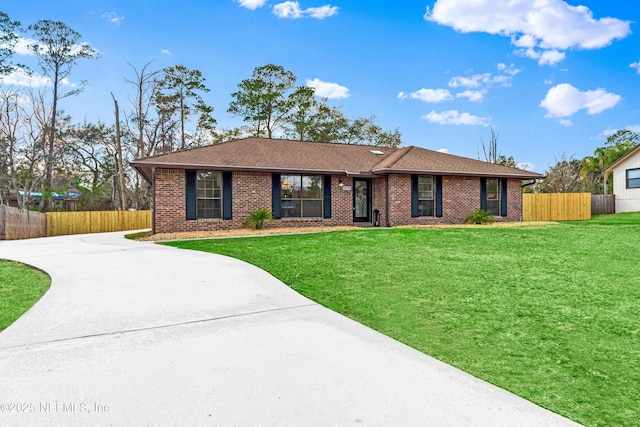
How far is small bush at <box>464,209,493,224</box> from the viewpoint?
16078mm

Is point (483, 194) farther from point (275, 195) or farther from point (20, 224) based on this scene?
point (20, 224)

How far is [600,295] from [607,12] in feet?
57.0

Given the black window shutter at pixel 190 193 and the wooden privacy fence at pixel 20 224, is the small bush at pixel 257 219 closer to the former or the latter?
the black window shutter at pixel 190 193

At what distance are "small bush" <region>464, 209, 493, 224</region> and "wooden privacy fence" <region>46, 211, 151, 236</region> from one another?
16535mm

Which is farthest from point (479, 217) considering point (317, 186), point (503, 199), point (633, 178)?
point (633, 178)

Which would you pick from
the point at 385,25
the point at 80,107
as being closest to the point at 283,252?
the point at 385,25

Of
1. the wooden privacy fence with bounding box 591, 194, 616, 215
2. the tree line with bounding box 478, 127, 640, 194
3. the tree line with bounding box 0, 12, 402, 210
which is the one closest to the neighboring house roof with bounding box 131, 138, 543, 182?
the wooden privacy fence with bounding box 591, 194, 616, 215

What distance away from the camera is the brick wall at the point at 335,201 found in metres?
13.3

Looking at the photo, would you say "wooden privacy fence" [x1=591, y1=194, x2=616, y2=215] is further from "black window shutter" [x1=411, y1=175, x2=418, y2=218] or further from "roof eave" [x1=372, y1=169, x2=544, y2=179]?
"black window shutter" [x1=411, y1=175, x2=418, y2=218]

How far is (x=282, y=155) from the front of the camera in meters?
16.1

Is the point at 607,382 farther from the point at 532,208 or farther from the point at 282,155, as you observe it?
the point at 532,208

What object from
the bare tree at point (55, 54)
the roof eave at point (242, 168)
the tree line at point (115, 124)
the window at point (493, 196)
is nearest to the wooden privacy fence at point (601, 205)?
the window at point (493, 196)

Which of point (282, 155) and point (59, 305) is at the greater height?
point (282, 155)

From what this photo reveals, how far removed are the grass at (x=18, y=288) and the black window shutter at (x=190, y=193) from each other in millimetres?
6291
